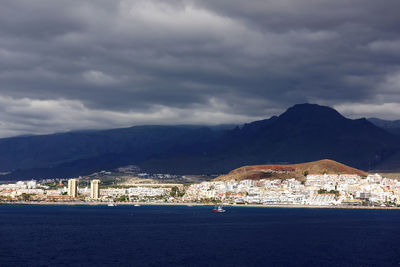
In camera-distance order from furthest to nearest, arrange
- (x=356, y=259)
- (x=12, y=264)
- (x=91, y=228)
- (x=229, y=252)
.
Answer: (x=91, y=228)
(x=229, y=252)
(x=356, y=259)
(x=12, y=264)

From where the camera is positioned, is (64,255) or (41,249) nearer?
(64,255)

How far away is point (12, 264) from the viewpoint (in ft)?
258

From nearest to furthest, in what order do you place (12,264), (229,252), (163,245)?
(12,264) < (229,252) < (163,245)

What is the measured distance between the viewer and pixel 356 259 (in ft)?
284

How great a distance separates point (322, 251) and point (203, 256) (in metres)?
21.5

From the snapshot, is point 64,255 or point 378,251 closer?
point 64,255

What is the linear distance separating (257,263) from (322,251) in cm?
1804

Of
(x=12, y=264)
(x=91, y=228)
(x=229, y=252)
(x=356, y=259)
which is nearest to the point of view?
(x=12, y=264)

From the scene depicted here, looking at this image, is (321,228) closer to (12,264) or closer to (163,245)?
(163,245)

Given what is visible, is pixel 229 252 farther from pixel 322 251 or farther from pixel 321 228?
pixel 321 228

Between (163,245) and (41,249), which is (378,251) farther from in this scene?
(41,249)

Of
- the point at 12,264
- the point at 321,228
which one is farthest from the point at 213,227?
the point at 12,264

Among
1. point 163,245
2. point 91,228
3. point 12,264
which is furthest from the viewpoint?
point 91,228

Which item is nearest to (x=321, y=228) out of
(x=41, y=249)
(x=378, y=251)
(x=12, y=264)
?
(x=378, y=251)
